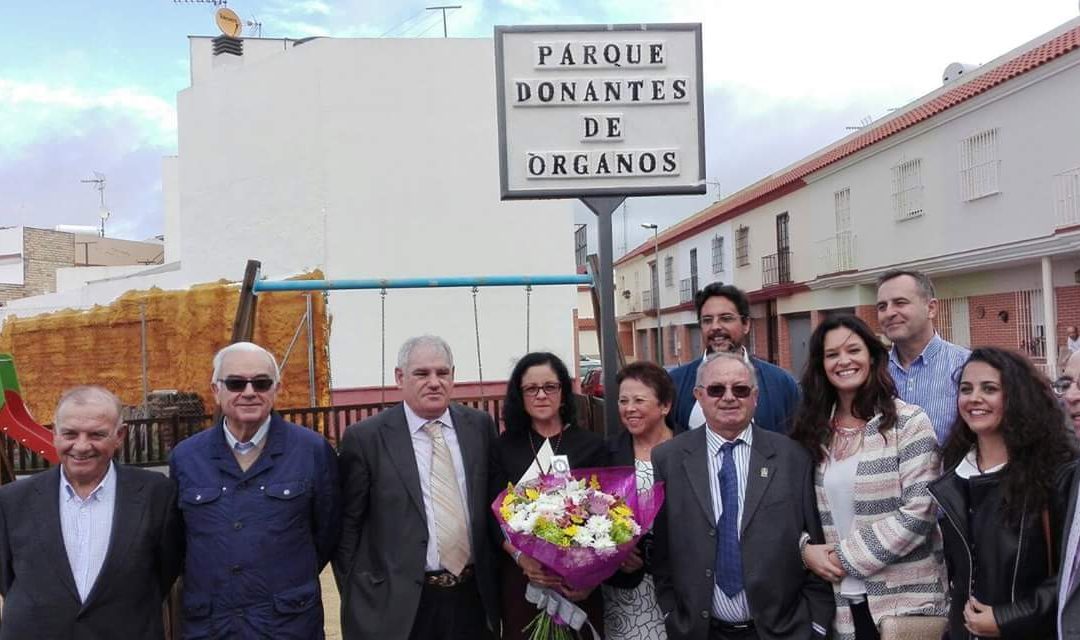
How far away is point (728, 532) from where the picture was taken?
3020 millimetres

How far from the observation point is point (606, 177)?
466 centimetres

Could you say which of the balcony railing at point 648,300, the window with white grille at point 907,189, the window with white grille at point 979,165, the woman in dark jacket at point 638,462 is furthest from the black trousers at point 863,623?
the balcony railing at point 648,300

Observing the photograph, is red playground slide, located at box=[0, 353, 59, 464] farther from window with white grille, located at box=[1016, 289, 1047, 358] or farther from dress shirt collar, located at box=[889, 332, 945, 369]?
window with white grille, located at box=[1016, 289, 1047, 358]

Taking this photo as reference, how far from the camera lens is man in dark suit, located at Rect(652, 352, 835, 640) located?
9.66ft

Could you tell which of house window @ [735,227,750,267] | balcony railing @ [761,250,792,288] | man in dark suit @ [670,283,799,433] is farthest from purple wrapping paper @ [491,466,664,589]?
house window @ [735,227,750,267]

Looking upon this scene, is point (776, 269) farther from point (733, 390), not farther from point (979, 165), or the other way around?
point (733, 390)

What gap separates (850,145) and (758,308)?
7739 mm

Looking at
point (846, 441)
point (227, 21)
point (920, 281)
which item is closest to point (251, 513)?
point (846, 441)

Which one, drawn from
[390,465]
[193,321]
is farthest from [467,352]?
[390,465]

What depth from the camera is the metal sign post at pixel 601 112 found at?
454cm

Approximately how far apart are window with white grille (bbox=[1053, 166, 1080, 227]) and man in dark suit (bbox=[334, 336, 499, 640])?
14.4m

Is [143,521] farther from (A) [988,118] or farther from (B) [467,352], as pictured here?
(A) [988,118]

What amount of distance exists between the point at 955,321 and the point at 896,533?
17.9 metres

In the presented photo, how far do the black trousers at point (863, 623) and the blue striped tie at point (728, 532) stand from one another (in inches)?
15.8
